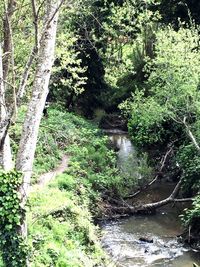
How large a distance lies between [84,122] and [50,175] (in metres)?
13.1

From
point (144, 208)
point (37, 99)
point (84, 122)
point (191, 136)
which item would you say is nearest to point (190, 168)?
point (191, 136)

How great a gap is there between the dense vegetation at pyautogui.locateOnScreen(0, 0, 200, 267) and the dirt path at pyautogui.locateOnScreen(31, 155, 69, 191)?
0.30 meters

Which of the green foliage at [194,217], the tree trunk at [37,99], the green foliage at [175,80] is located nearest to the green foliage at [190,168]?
the green foliage at [175,80]

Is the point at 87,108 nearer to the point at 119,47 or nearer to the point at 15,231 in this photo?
the point at 119,47

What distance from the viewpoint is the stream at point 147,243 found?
55.8 ft

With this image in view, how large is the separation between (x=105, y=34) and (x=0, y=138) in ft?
86.4

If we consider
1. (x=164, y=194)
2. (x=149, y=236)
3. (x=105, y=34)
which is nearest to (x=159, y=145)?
(x=164, y=194)

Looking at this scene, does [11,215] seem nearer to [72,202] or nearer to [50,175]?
[72,202]

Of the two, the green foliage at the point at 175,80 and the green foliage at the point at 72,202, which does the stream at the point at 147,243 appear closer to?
the green foliage at the point at 72,202

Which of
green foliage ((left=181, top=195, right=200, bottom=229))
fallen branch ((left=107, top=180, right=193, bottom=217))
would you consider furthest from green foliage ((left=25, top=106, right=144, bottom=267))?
green foliage ((left=181, top=195, right=200, bottom=229))

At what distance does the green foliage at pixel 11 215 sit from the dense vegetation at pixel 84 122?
0.06ft

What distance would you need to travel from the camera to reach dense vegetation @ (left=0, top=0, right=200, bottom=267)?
9.40 m

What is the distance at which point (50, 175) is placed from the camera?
69.4 ft

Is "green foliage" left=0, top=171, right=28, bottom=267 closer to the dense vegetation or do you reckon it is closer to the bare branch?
the dense vegetation
